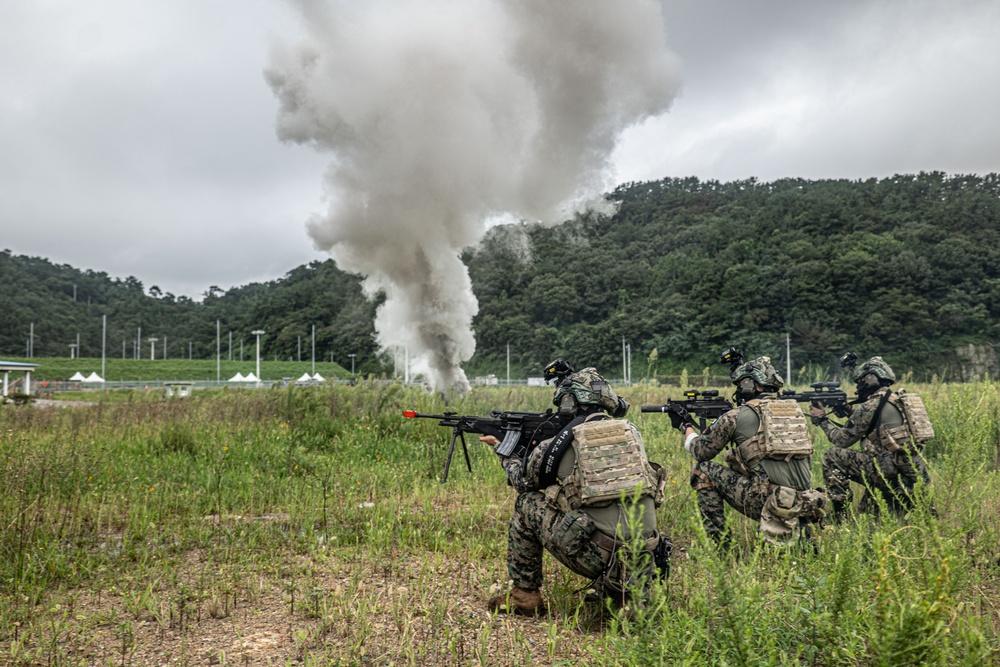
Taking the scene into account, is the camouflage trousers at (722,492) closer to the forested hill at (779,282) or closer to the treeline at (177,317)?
the forested hill at (779,282)

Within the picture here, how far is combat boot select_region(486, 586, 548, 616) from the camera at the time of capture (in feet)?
12.4

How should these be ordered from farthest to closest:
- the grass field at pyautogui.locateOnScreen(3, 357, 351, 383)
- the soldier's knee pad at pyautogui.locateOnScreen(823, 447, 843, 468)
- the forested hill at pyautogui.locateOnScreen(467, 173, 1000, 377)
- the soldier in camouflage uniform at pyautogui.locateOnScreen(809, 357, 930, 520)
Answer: the grass field at pyautogui.locateOnScreen(3, 357, 351, 383)
the forested hill at pyautogui.locateOnScreen(467, 173, 1000, 377)
the soldier's knee pad at pyautogui.locateOnScreen(823, 447, 843, 468)
the soldier in camouflage uniform at pyautogui.locateOnScreen(809, 357, 930, 520)

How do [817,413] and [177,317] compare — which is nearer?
[817,413]

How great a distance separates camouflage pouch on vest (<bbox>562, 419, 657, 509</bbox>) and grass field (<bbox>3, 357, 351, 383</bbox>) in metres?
53.9

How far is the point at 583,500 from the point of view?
Answer: 355cm

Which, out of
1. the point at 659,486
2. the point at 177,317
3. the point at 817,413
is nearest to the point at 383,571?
the point at 659,486

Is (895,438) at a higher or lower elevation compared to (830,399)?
Answer: lower

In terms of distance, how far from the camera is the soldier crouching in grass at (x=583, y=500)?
3.51 meters

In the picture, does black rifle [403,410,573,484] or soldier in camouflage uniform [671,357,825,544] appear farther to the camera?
soldier in camouflage uniform [671,357,825,544]

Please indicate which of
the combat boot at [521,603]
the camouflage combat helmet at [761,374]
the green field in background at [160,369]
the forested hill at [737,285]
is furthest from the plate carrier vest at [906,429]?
the green field in background at [160,369]

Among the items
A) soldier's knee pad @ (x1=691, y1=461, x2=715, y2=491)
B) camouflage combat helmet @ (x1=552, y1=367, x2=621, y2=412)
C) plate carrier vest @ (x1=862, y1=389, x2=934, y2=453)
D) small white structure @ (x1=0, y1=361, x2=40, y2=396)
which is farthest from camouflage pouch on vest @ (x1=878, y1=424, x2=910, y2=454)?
small white structure @ (x1=0, y1=361, x2=40, y2=396)

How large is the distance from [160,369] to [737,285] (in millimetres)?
56176

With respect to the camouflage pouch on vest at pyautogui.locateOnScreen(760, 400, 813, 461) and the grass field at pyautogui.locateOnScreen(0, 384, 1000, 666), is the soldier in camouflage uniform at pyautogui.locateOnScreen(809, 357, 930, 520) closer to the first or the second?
the grass field at pyautogui.locateOnScreen(0, 384, 1000, 666)

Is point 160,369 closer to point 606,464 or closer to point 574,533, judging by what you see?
point 574,533
